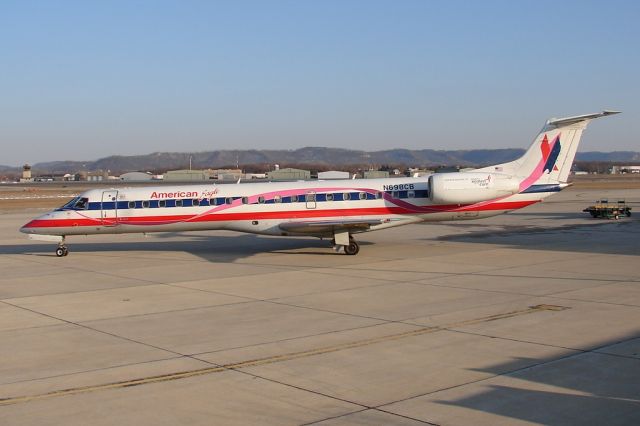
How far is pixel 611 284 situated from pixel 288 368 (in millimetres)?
10342

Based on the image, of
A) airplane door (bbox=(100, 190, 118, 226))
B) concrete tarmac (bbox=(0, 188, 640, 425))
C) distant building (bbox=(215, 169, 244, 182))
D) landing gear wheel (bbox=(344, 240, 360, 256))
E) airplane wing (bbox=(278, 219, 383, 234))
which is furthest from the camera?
distant building (bbox=(215, 169, 244, 182))

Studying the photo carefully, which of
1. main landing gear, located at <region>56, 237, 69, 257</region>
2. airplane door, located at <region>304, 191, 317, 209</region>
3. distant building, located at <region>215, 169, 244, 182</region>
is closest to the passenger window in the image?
main landing gear, located at <region>56, 237, 69, 257</region>

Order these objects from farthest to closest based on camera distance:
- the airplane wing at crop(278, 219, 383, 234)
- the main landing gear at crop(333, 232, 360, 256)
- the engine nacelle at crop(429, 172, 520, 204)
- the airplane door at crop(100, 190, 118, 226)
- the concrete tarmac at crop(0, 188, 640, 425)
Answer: the airplane door at crop(100, 190, 118, 226)
the engine nacelle at crop(429, 172, 520, 204)
the main landing gear at crop(333, 232, 360, 256)
the airplane wing at crop(278, 219, 383, 234)
the concrete tarmac at crop(0, 188, 640, 425)

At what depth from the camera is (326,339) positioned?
1240cm

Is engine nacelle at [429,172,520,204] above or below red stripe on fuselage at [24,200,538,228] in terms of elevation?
above

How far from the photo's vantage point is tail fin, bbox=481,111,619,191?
25562 millimetres

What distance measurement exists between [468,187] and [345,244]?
193 inches

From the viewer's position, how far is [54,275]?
21516 mm

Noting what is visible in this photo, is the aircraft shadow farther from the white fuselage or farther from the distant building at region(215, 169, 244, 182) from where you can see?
the distant building at region(215, 169, 244, 182)

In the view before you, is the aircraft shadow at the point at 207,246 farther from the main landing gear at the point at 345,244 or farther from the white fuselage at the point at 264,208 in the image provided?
the white fuselage at the point at 264,208

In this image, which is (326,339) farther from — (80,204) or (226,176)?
(226,176)

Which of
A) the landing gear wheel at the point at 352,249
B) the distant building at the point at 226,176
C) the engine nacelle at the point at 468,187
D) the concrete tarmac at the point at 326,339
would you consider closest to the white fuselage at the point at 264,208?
the engine nacelle at the point at 468,187

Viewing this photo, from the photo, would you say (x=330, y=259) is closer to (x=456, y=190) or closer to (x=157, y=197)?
(x=456, y=190)

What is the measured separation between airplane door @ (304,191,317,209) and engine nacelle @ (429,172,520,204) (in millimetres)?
4224
